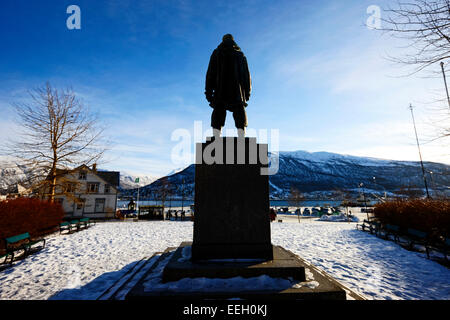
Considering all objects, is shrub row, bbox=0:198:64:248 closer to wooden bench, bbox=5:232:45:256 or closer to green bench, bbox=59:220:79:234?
green bench, bbox=59:220:79:234

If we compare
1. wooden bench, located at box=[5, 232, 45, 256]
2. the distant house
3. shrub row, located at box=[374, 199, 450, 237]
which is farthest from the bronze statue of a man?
the distant house

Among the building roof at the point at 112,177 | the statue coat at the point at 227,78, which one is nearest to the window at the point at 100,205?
the building roof at the point at 112,177

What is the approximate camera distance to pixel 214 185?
12.7 ft

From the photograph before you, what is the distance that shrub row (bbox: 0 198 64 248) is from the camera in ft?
28.5

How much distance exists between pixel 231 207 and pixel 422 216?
1202cm

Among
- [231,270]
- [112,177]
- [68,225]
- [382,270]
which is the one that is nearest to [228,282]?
[231,270]

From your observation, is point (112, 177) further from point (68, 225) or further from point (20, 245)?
point (20, 245)

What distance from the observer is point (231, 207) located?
3811mm

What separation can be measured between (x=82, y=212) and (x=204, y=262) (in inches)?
1473

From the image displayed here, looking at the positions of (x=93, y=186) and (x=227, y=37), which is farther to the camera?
(x=93, y=186)
